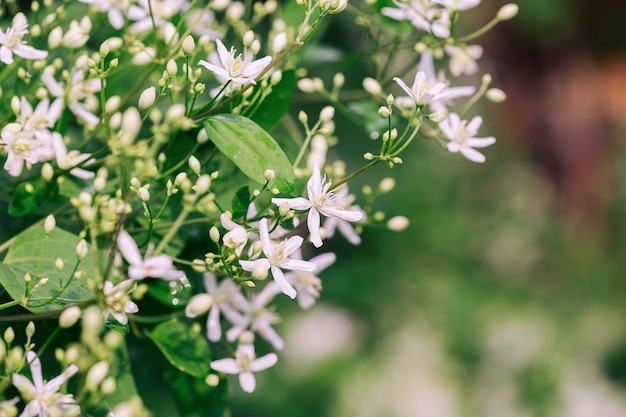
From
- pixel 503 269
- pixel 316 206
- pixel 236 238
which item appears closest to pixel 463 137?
pixel 316 206

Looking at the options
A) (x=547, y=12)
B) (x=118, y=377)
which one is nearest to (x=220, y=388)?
(x=118, y=377)

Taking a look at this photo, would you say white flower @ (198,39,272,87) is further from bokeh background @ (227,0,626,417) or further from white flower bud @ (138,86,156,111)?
bokeh background @ (227,0,626,417)

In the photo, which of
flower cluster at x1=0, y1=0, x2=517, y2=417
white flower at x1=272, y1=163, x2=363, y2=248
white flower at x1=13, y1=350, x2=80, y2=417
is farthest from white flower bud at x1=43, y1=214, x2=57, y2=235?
white flower at x1=272, y1=163, x2=363, y2=248

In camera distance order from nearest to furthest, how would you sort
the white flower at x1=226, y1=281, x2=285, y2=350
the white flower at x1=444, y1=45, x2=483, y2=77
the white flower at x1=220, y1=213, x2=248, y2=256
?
the white flower at x1=220, y1=213, x2=248, y2=256
the white flower at x1=226, y1=281, x2=285, y2=350
the white flower at x1=444, y1=45, x2=483, y2=77

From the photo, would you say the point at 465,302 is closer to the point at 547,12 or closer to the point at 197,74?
the point at 547,12

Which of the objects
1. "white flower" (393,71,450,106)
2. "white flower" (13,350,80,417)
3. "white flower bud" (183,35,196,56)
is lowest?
"white flower" (13,350,80,417)

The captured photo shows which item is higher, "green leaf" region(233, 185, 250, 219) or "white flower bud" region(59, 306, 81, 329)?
"white flower bud" region(59, 306, 81, 329)

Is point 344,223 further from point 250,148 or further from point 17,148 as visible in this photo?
point 17,148
